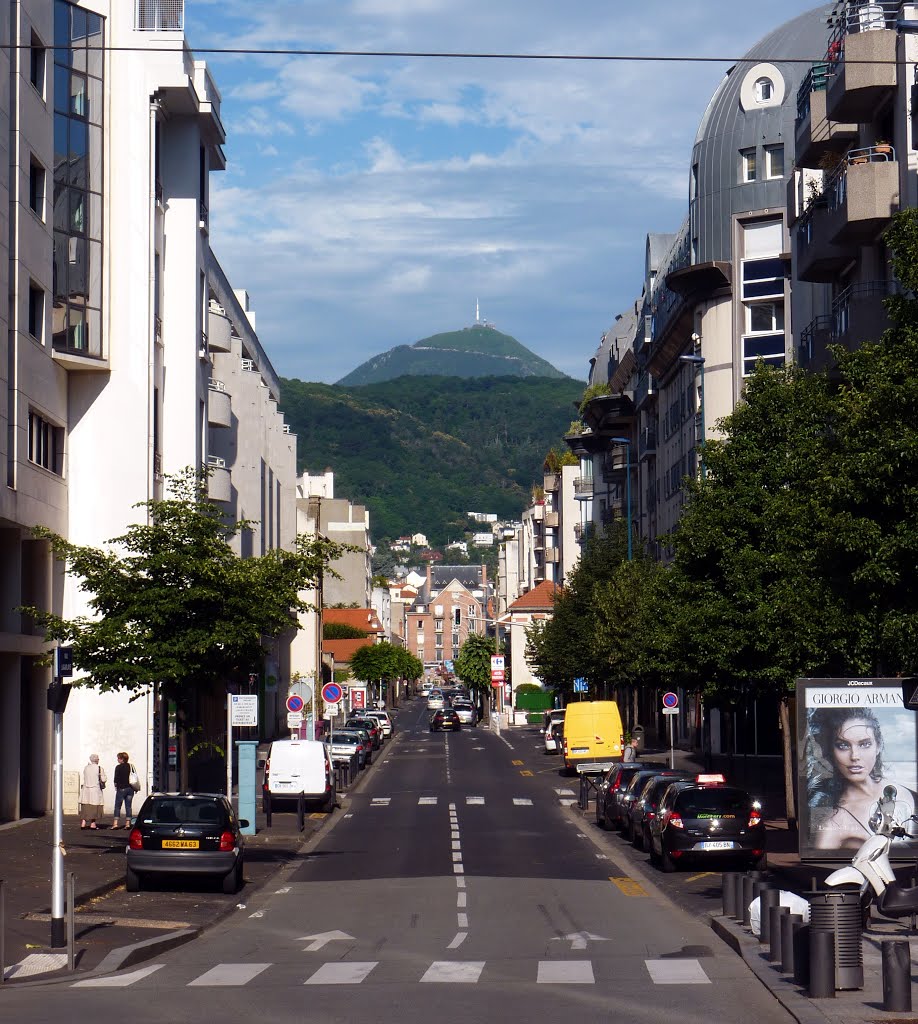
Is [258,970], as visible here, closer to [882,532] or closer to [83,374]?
[882,532]

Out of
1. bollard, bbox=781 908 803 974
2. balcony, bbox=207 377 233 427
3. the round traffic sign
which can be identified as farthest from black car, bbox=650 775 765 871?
balcony, bbox=207 377 233 427

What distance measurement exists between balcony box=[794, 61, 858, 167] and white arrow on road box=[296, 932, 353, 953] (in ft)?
80.2

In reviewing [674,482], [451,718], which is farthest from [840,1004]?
[451,718]

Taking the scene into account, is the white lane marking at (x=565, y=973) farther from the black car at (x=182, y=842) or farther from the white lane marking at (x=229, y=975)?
the black car at (x=182, y=842)

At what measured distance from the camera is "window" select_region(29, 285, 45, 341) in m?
36.9

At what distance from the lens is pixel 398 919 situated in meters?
20.2

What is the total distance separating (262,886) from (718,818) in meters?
7.35

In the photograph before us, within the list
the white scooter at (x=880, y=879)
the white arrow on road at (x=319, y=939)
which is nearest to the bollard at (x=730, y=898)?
the white scooter at (x=880, y=879)

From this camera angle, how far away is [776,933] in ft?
49.5

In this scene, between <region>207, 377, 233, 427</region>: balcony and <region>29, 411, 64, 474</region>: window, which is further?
<region>207, 377, 233, 427</region>: balcony

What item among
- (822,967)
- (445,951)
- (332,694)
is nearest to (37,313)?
(332,694)

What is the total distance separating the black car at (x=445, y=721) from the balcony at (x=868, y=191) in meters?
74.7

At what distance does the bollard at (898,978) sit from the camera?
1181cm

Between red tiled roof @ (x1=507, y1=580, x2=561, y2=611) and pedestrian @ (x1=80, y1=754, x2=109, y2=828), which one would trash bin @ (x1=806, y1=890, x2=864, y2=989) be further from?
red tiled roof @ (x1=507, y1=580, x2=561, y2=611)
